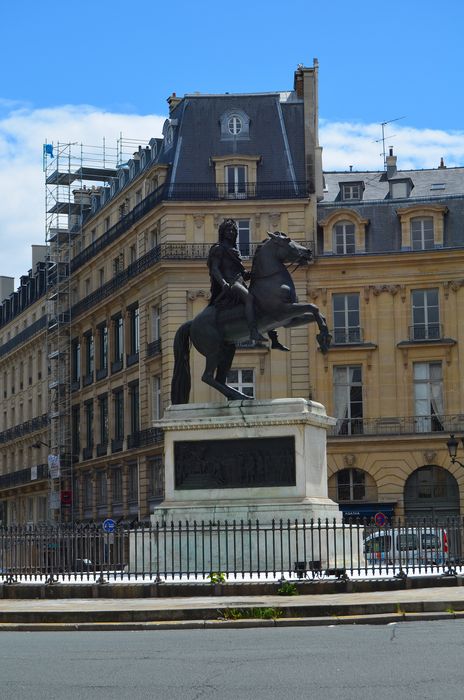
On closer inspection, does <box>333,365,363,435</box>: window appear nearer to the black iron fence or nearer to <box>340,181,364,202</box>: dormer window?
<box>340,181,364,202</box>: dormer window

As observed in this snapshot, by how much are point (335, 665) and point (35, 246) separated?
81315 millimetres

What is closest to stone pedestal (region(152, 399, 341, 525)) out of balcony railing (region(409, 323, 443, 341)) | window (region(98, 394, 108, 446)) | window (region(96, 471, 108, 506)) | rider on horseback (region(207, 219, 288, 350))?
rider on horseback (region(207, 219, 288, 350))

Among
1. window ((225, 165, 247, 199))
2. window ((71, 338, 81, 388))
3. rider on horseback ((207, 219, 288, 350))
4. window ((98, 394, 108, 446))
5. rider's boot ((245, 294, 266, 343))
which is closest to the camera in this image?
rider's boot ((245, 294, 266, 343))

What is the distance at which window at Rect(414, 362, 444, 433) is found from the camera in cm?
5666

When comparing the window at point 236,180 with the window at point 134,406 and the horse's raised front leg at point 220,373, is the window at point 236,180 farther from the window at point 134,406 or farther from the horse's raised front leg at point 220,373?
the horse's raised front leg at point 220,373

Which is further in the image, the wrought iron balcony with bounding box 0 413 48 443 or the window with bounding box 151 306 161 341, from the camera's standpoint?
the wrought iron balcony with bounding box 0 413 48 443

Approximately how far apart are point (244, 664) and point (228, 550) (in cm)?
954

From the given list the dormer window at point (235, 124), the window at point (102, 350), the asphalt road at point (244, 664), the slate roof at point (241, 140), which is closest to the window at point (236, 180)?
the slate roof at point (241, 140)

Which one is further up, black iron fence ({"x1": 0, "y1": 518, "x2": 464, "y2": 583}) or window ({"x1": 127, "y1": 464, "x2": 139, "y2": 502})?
window ({"x1": 127, "y1": 464, "x2": 139, "y2": 502})

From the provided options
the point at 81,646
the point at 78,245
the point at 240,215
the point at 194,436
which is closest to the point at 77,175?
the point at 78,245

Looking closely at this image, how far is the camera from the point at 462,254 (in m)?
56.9

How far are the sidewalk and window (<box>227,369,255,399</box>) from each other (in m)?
38.3

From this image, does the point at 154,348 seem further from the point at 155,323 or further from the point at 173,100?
the point at 173,100

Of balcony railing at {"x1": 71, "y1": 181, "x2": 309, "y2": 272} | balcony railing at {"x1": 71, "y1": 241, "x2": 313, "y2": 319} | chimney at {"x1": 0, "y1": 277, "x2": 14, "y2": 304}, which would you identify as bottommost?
balcony railing at {"x1": 71, "y1": 241, "x2": 313, "y2": 319}
